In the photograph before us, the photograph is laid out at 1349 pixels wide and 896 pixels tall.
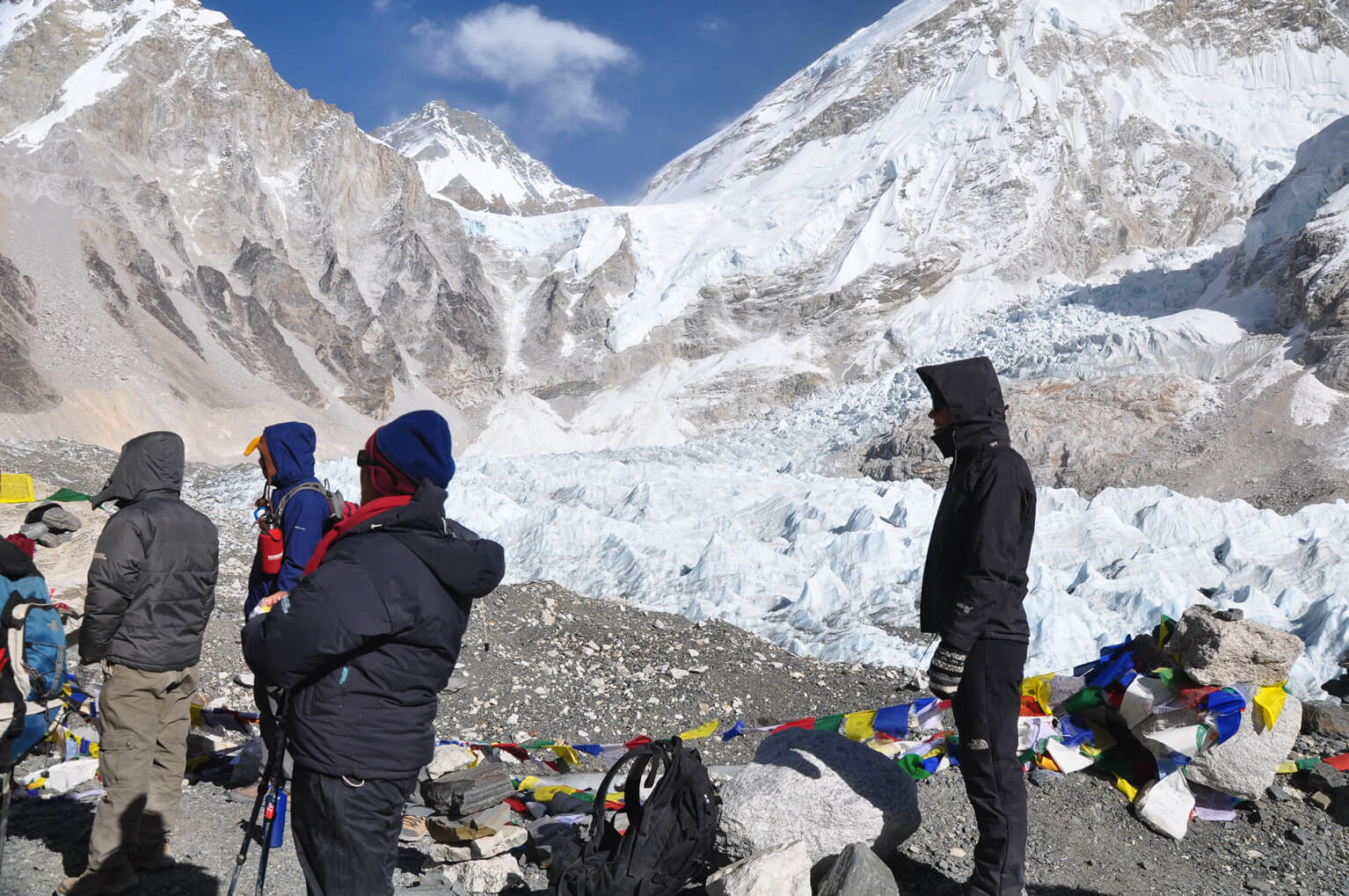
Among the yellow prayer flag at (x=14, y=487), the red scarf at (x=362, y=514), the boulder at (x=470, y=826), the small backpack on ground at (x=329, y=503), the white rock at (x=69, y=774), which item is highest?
the yellow prayer flag at (x=14, y=487)

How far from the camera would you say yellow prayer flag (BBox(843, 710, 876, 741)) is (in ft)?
16.4

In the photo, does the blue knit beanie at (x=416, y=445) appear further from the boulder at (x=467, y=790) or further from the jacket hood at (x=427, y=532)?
the boulder at (x=467, y=790)

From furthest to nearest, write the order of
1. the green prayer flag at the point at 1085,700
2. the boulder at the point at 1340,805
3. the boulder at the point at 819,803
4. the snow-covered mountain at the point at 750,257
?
the snow-covered mountain at the point at 750,257
the green prayer flag at the point at 1085,700
the boulder at the point at 1340,805
the boulder at the point at 819,803

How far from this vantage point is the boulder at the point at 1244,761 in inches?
166

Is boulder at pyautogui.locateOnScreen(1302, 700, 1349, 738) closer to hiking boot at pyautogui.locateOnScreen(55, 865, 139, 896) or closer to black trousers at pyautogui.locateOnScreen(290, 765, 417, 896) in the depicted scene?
black trousers at pyautogui.locateOnScreen(290, 765, 417, 896)

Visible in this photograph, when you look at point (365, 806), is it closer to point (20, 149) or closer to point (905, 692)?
point (905, 692)

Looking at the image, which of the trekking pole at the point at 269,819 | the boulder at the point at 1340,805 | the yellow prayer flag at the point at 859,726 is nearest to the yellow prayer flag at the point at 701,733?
the yellow prayer flag at the point at 859,726

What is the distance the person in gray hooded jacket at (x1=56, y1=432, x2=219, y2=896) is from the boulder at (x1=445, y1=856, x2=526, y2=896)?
1.10m

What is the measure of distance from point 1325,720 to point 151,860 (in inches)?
229

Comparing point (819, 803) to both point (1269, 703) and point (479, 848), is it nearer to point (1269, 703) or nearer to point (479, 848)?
point (479, 848)

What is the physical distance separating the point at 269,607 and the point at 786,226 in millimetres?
54383

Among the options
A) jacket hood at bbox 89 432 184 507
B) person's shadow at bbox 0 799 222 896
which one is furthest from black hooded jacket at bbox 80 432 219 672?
person's shadow at bbox 0 799 222 896

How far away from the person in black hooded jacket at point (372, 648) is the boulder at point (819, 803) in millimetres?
1592

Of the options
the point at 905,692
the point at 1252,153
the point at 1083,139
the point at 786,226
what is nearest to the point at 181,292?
the point at 786,226
